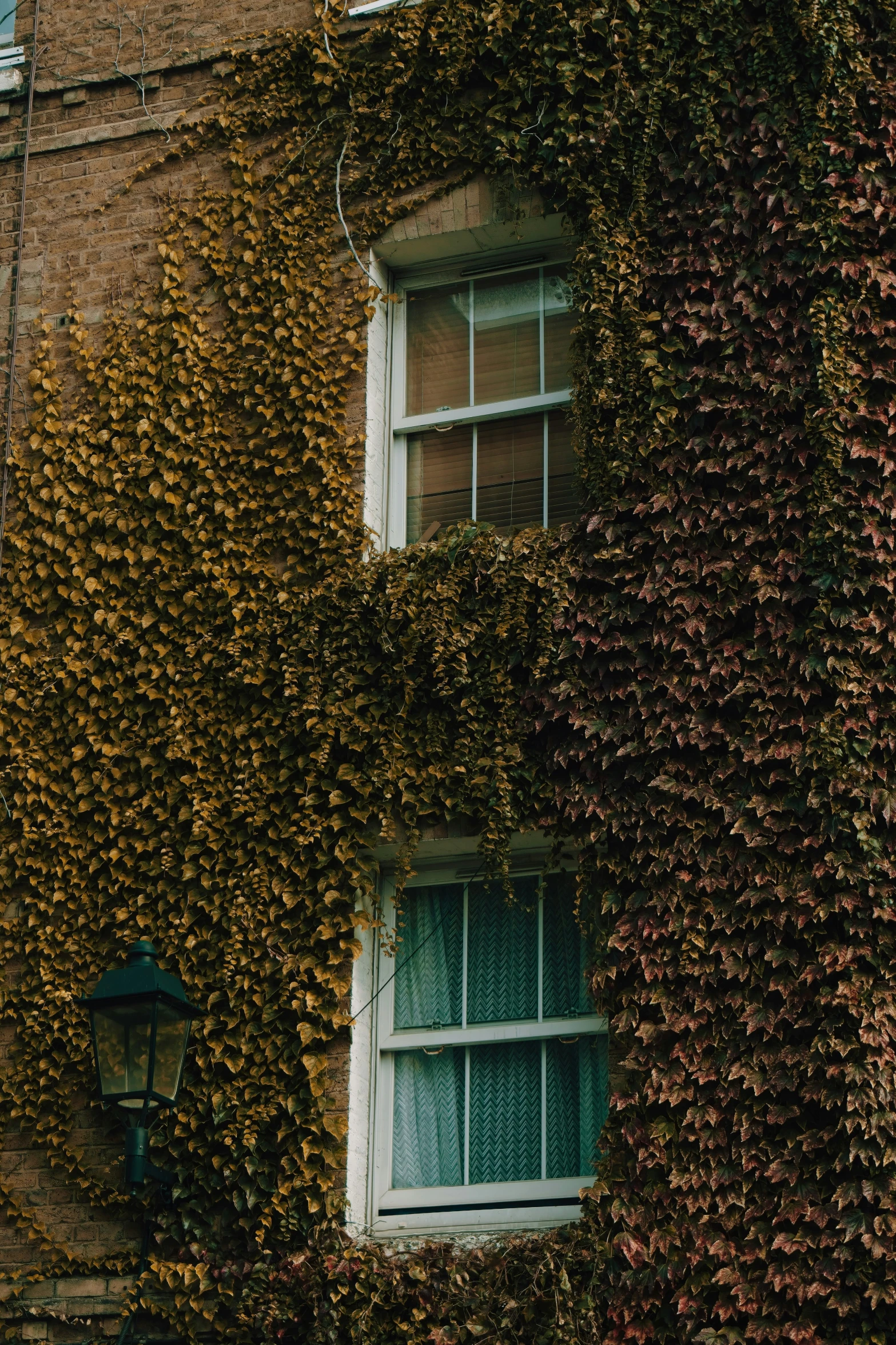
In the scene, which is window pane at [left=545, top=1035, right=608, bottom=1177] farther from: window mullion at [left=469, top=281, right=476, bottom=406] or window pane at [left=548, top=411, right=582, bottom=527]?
window mullion at [left=469, top=281, right=476, bottom=406]

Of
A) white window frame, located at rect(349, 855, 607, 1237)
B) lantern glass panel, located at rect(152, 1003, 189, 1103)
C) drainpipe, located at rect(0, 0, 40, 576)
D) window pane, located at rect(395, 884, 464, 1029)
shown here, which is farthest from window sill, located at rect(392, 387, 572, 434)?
lantern glass panel, located at rect(152, 1003, 189, 1103)

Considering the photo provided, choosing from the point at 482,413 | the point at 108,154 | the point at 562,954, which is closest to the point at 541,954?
the point at 562,954

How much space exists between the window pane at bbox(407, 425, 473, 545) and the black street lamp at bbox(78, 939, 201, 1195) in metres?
2.56

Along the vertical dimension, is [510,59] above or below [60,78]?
below

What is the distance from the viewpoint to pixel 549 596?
7.25 meters

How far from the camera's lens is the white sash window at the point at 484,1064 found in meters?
6.91

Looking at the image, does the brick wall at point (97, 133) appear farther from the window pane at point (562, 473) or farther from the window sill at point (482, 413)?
the window pane at point (562, 473)

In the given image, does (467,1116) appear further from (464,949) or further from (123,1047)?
(123,1047)

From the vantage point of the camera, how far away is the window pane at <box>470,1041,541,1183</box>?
695cm

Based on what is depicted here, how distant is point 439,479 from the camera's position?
8211mm

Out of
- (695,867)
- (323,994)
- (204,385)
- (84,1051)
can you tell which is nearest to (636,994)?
(695,867)

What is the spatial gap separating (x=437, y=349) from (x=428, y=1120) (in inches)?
149

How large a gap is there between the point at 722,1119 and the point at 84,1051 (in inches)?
113

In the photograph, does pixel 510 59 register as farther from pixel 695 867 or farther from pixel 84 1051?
pixel 84 1051
